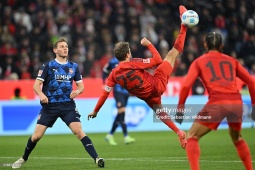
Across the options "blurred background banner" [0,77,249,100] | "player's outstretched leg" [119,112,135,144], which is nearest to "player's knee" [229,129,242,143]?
"player's outstretched leg" [119,112,135,144]

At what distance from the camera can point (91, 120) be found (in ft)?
68.9

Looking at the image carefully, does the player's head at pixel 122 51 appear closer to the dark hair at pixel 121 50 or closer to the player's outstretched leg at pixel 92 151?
the dark hair at pixel 121 50

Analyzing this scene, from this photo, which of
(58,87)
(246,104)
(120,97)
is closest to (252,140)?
(120,97)

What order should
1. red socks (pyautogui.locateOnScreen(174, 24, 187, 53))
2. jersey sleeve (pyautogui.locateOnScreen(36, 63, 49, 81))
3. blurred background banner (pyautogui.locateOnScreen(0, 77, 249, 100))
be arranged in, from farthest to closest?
blurred background banner (pyautogui.locateOnScreen(0, 77, 249, 100)), jersey sleeve (pyautogui.locateOnScreen(36, 63, 49, 81)), red socks (pyautogui.locateOnScreen(174, 24, 187, 53))

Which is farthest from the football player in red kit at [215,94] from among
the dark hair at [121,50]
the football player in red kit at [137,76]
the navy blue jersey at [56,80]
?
the navy blue jersey at [56,80]

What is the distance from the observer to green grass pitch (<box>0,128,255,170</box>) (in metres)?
11.2

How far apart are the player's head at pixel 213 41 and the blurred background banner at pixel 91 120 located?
12523 millimetres

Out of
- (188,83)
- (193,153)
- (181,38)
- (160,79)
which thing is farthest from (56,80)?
(193,153)

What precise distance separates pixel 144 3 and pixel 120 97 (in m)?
10.9

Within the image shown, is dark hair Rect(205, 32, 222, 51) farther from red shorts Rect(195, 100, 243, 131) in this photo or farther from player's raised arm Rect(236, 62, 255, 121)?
red shorts Rect(195, 100, 243, 131)

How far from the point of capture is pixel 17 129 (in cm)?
2053

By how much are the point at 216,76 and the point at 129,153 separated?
227 inches

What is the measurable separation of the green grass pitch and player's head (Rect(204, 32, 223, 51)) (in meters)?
2.66

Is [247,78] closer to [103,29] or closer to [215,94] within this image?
[215,94]
